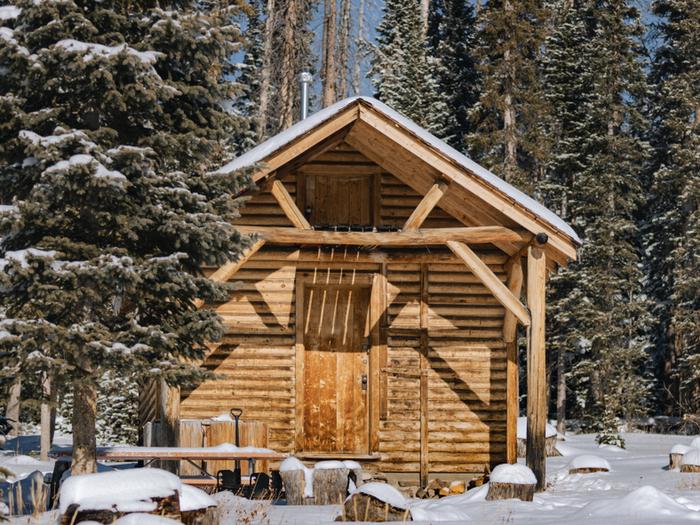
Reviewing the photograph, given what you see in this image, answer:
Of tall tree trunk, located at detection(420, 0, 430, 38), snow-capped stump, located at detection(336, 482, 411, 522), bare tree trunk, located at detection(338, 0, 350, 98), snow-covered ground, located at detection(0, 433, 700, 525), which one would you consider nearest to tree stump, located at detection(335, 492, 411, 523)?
snow-capped stump, located at detection(336, 482, 411, 522)

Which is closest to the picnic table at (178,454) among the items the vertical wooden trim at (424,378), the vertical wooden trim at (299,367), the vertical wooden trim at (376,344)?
the vertical wooden trim at (299,367)

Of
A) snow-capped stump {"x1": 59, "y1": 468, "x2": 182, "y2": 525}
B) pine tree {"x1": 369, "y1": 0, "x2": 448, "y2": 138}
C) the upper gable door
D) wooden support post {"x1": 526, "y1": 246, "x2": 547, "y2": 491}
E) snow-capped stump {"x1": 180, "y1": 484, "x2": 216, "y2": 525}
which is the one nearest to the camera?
snow-capped stump {"x1": 59, "y1": 468, "x2": 182, "y2": 525}

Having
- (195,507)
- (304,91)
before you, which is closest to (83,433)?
(195,507)

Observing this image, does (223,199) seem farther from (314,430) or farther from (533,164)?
(533,164)

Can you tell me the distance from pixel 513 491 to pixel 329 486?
2.09 meters

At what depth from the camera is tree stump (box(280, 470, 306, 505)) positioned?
11805mm

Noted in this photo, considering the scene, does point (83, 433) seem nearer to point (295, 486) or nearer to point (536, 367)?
point (295, 486)

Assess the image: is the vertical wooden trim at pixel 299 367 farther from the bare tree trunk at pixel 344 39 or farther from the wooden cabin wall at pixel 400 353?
the bare tree trunk at pixel 344 39

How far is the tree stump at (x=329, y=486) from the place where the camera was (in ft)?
38.6

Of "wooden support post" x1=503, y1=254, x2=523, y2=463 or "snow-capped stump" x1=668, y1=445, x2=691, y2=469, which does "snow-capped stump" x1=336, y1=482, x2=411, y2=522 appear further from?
"snow-capped stump" x1=668, y1=445, x2=691, y2=469

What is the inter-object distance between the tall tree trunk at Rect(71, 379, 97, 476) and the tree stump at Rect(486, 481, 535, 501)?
4515mm

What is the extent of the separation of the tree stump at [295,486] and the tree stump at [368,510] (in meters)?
2.17

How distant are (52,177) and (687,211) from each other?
102ft

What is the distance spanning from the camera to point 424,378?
1619cm
